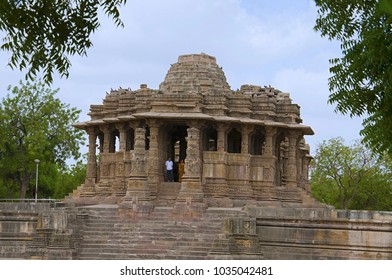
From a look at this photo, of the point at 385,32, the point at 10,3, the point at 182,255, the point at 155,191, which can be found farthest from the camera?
the point at 155,191

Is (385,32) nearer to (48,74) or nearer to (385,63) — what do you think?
(385,63)

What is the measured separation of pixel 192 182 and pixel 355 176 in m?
23.7

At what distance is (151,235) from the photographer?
2252 cm

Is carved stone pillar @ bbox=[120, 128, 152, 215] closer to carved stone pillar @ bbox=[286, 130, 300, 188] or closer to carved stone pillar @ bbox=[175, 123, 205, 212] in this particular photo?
carved stone pillar @ bbox=[175, 123, 205, 212]

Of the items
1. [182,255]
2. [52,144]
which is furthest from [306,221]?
[52,144]

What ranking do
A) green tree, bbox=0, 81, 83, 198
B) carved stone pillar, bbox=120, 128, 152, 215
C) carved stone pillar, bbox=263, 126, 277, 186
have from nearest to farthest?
carved stone pillar, bbox=120, 128, 152, 215 < carved stone pillar, bbox=263, 126, 277, 186 < green tree, bbox=0, 81, 83, 198

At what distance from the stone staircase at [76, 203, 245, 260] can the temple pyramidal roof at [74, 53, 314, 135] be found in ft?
14.9

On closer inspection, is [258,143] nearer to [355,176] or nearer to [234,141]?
[234,141]

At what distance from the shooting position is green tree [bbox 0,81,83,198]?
1599 inches

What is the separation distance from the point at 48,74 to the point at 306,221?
47.4 feet

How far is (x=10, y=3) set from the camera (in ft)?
26.4

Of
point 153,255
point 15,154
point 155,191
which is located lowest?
point 153,255

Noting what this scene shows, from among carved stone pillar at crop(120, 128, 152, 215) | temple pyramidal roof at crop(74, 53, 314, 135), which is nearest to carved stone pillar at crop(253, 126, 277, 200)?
temple pyramidal roof at crop(74, 53, 314, 135)

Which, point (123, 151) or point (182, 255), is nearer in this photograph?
point (182, 255)
